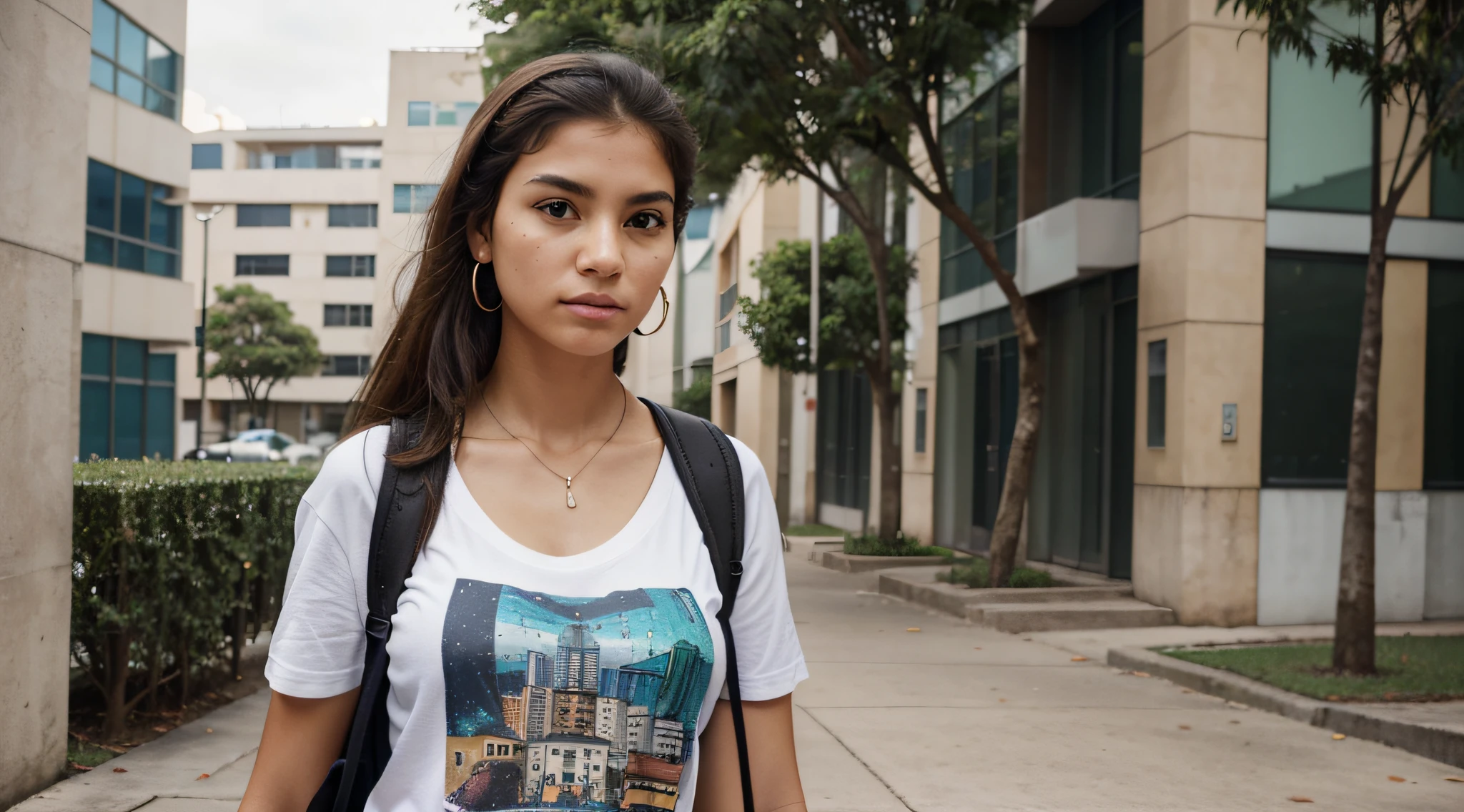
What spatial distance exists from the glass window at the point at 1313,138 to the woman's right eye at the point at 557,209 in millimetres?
10754

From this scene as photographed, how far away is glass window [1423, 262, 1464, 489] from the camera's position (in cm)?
1155

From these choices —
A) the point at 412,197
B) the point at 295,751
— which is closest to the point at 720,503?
the point at 295,751

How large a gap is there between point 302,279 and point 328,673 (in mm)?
68010

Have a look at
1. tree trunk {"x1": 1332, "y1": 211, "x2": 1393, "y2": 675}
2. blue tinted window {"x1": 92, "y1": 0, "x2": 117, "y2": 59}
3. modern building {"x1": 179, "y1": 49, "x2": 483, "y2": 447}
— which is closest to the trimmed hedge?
blue tinted window {"x1": 92, "y1": 0, "x2": 117, "y2": 59}

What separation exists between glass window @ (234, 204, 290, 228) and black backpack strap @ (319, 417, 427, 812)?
7030 centimetres

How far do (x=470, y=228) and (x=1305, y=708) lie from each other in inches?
265

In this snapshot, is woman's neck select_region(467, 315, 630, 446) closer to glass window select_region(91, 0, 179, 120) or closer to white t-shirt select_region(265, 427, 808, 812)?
white t-shirt select_region(265, 427, 808, 812)

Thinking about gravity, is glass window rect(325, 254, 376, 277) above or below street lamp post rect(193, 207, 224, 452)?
above

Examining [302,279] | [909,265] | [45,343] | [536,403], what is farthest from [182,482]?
[302,279]

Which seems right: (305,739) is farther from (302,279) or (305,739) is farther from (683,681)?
(302,279)

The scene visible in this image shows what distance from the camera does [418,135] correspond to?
3.95 meters

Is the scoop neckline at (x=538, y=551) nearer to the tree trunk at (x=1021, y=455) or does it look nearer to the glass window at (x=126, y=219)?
the tree trunk at (x=1021, y=455)

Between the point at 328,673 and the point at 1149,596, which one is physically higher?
the point at 328,673

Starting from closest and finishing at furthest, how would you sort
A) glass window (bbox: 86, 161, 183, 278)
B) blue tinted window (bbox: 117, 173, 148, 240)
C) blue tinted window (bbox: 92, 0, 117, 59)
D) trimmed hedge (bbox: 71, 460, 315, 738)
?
trimmed hedge (bbox: 71, 460, 315, 738) → blue tinted window (bbox: 92, 0, 117, 59) → glass window (bbox: 86, 161, 183, 278) → blue tinted window (bbox: 117, 173, 148, 240)
